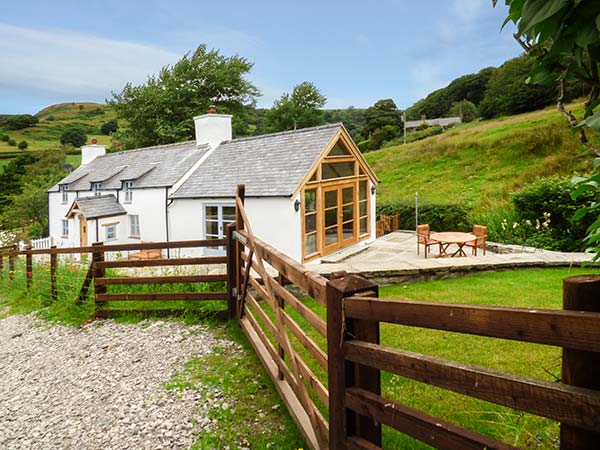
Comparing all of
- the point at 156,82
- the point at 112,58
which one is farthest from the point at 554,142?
the point at 112,58

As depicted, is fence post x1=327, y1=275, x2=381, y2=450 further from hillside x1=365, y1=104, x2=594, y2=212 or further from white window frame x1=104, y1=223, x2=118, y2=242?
white window frame x1=104, y1=223, x2=118, y2=242

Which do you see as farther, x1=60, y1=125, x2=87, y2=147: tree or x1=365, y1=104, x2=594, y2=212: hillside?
x1=60, y1=125, x2=87, y2=147: tree

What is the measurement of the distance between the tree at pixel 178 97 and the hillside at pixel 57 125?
45.9 ft

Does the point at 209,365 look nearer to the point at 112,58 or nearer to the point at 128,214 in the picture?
the point at 128,214

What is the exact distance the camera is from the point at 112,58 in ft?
124

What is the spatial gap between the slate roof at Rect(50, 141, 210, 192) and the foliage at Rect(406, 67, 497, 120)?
5095cm

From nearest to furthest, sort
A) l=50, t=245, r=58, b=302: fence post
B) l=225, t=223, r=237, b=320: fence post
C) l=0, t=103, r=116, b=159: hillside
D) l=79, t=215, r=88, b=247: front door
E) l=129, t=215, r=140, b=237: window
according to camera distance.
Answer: l=225, t=223, r=237, b=320: fence post < l=50, t=245, r=58, b=302: fence post < l=129, t=215, r=140, b=237: window < l=79, t=215, r=88, b=247: front door < l=0, t=103, r=116, b=159: hillside

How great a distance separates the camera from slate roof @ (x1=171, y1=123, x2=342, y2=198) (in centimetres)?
1199

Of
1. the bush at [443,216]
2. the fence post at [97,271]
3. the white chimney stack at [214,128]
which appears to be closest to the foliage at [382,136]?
the white chimney stack at [214,128]

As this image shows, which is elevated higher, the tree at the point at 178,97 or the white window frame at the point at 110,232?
the tree at the point at 178,97

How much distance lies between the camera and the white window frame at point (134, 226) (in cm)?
1722

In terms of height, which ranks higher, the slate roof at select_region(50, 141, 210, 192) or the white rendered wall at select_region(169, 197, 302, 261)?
the slate roof at select_region(50, 141, 210, 192)

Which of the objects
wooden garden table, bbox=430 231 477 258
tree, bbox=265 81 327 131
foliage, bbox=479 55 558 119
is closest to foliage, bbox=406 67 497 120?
foliage, bbox=479 55 558 119

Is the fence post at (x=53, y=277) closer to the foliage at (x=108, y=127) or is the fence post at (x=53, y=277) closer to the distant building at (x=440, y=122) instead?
the distant building at (x=440, y=122)
